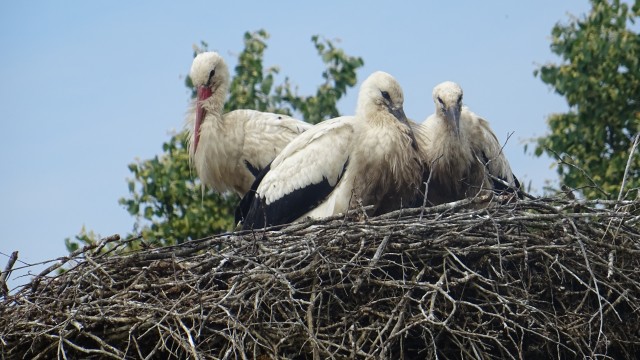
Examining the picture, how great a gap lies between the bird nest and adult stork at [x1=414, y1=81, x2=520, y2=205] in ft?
2.91

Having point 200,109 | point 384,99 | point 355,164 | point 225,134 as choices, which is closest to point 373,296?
point 355,164

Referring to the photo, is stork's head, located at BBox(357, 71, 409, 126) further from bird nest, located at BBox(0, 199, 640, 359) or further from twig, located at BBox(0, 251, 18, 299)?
twig, located at BBox(0, 251, 18, 299)

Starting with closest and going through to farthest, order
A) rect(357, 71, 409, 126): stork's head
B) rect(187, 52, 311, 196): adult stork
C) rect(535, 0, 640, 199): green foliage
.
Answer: rect(357, 71, 409, 126): stork's head, rect(187, 52, 311, 196): adult stork, rect(535, 0, 640, 199): green foliage

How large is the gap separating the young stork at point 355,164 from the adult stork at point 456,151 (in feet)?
0.35

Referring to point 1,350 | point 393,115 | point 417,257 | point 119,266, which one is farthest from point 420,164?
point 1,350

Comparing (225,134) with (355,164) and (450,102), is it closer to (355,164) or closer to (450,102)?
(355,164)

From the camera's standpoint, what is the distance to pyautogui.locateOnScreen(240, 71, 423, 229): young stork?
7098mm

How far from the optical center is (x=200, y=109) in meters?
8.52

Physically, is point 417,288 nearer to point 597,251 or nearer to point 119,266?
point 597,251

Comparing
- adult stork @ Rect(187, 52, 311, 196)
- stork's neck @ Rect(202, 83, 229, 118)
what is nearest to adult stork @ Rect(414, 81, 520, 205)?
adult stork @ Rect(187, 52, 311, 196)

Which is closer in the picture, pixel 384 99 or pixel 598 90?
pixel 384 99

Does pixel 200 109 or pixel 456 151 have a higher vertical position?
pixel 200 109

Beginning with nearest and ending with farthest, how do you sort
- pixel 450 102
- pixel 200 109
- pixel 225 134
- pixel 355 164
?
pixel 450 102 < pixel 355 164 < pixel 225 134 < pixel 200 109

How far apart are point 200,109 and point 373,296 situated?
297cm
